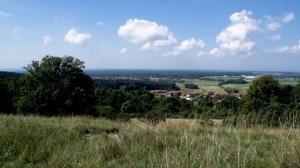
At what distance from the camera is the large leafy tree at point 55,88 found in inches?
1407

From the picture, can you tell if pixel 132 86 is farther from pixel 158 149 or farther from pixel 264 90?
pixel 158 149

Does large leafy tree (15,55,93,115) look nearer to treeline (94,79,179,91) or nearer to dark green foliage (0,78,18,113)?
dark green foliage (0,78,18,113)

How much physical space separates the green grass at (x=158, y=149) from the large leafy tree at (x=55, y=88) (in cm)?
2773

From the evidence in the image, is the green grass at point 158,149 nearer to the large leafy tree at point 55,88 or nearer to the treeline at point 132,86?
the large leafy tree at point 55,88

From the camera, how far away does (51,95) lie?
35906mm

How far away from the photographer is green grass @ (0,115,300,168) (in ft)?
15.6

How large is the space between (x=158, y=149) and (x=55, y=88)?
31920 mm


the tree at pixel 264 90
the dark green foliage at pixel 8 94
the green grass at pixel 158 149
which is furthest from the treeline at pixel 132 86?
the green grass at pixel 158 149

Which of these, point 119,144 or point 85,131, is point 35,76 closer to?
point 85,131

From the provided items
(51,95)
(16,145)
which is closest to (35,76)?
(51,95)

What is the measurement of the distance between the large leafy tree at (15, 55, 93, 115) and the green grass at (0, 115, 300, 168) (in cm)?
2773

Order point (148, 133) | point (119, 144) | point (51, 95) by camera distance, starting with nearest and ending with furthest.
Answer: point (119, 144) → point (148, 133) → point (51, 95)

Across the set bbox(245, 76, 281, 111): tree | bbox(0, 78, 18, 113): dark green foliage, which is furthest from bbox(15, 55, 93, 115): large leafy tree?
bbox(245, 76, 281, 111): tree

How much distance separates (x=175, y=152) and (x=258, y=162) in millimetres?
1012
